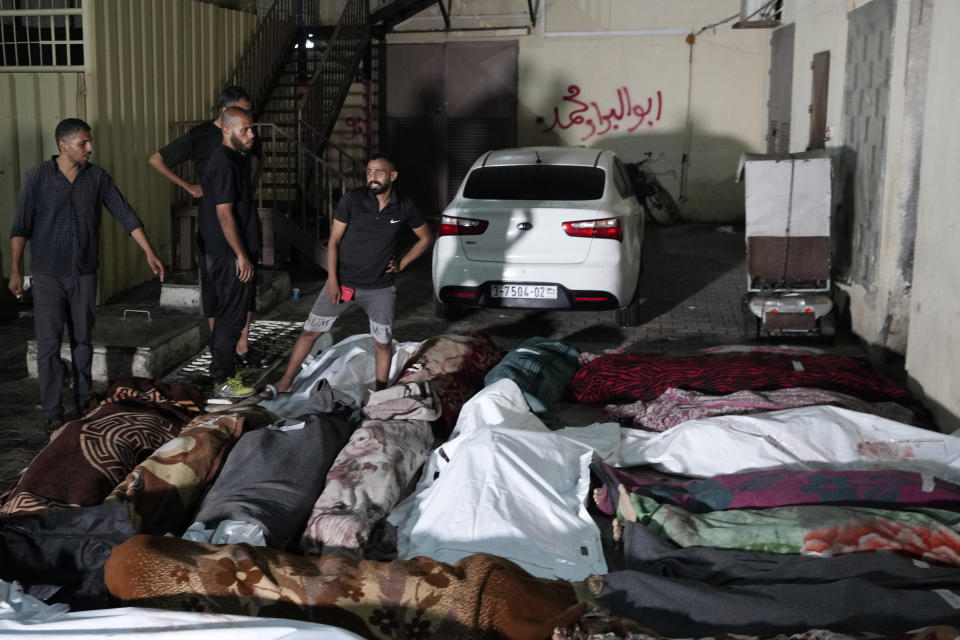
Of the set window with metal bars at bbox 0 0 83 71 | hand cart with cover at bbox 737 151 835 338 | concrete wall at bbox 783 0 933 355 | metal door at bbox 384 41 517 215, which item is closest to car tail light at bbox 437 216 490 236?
hand cart with cover at bbox 737 151 835 338

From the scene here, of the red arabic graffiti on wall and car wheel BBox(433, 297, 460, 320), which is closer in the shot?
car wheel BBox(433, 297, 460, 320)

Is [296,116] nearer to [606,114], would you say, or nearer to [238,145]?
[606,114]

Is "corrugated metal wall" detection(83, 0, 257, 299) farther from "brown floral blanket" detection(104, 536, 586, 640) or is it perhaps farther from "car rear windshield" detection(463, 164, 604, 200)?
→ "brown floral blanket" detection(104, 536, 586, 640)

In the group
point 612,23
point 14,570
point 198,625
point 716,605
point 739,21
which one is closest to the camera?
point 198,625

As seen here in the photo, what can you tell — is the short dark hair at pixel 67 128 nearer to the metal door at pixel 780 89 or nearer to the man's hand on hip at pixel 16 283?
the man's hand on hip at pixel 16 283

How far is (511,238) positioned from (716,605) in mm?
5352

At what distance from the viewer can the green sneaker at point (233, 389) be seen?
6886 millimetres

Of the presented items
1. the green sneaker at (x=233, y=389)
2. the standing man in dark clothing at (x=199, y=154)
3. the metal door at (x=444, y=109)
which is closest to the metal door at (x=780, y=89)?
the metal door at (x=444, y=109)

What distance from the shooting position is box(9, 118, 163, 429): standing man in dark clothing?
6383mm

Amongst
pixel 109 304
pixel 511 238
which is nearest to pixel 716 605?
pixel 511 238

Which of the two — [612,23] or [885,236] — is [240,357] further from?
[612,23]

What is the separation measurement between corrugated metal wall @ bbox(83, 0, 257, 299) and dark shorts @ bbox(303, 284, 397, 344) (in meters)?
4.23

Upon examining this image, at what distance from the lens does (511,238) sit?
28.6 ft

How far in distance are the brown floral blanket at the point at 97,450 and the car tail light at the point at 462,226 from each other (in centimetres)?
353
